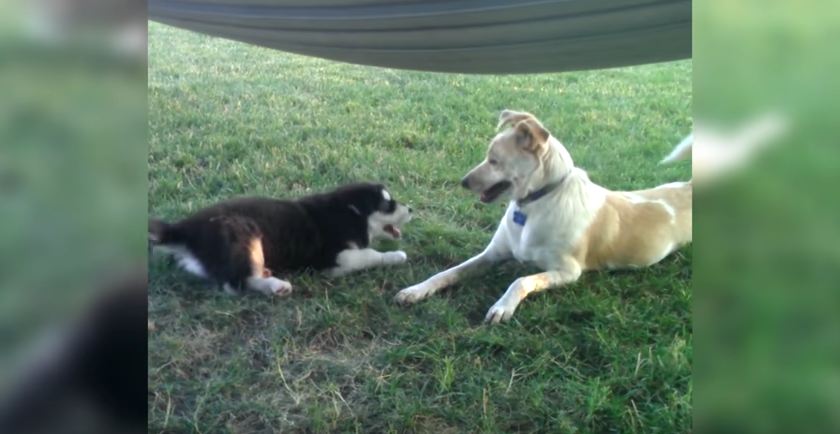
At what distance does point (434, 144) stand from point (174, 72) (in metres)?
0.67

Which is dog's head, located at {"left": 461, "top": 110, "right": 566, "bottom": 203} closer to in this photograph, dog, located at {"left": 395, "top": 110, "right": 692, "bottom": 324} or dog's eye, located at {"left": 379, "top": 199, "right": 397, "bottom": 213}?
dog, located at {"left": 395, "top": 110, "right": 692, "bottom": 324}

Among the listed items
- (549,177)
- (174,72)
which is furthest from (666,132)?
(174,72)

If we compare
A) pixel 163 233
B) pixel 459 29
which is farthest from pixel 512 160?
pixel 163 233

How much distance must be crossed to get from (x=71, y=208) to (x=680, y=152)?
1067 mm

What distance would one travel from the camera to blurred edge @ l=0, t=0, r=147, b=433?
37.5 inches

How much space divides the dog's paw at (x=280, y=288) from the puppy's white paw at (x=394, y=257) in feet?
1.00

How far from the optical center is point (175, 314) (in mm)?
1633

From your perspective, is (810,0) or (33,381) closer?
(810,0)

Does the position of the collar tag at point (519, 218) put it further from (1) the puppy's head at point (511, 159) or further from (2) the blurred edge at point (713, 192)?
(2) the blurred edge at point (713, 192)

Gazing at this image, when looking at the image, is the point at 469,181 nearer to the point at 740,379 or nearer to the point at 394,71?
the point at 394,71

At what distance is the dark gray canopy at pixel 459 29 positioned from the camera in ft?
4.65

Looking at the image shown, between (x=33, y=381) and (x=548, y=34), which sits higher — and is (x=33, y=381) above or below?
below

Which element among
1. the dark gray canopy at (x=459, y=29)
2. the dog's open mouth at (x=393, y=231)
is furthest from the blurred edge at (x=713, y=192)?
the dog's open mouth at (x=393, y=231)

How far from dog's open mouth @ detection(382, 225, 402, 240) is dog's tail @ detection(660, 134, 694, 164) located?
735 mm
